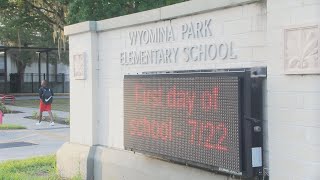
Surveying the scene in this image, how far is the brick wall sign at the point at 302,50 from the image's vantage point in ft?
15.0

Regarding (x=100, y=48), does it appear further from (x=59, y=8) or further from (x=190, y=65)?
(x=59, y=8)

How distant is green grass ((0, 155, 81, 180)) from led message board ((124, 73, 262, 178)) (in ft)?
6.61

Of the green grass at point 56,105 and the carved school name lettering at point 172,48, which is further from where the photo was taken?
the green grass at point 56,105

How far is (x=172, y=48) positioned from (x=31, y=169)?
425 cm

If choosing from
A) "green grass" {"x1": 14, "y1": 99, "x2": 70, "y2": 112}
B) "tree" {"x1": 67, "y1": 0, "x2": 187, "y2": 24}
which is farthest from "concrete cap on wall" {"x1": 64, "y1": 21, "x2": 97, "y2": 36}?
"green grass" {"x1": 14, "y1": 99, "x2": 70, "y2": 112}

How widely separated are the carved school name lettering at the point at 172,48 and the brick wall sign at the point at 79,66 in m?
0.98

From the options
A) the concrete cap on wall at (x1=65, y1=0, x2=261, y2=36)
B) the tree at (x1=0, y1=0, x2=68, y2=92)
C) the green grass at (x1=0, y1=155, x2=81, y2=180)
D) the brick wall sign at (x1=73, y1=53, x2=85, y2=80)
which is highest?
the tree at (x1=0, y1=0, x2=68, y2=92)

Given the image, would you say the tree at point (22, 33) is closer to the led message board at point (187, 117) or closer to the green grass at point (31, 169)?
the green grass at point (31, 169)

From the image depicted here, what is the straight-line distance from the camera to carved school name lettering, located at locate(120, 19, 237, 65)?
6.00 m

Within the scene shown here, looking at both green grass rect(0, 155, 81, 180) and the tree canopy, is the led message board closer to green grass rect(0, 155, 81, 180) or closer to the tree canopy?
green grass rect(0, 155, 81, 180)

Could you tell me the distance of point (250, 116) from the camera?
514cm

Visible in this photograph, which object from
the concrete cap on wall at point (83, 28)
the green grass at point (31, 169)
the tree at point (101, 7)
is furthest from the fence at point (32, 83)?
the concrete cap on wall at point (83, 28)

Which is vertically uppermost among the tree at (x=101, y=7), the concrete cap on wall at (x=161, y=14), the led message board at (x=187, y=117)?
the tree at (x=101, y=7)

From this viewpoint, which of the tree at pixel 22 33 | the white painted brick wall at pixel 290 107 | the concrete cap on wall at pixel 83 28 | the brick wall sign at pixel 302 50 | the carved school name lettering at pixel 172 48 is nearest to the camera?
the brick wall sign at pixel 302 50
